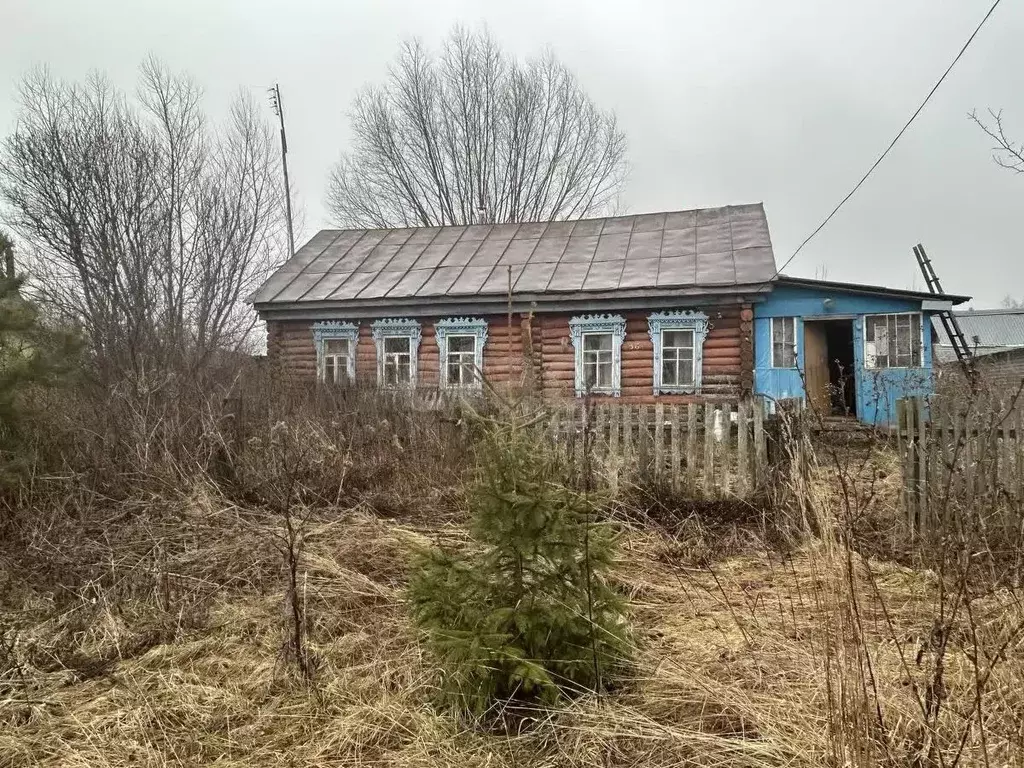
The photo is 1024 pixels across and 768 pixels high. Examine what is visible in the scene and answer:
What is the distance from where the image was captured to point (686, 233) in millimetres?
14766

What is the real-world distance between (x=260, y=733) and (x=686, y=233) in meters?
14.0

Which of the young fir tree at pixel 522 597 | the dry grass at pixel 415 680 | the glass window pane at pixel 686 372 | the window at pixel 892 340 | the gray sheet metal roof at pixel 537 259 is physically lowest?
the dry grass at pixel 415 680

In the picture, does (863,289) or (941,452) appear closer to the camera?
(941,452)

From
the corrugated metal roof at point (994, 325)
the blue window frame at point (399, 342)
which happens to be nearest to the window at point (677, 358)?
the blue window frame at point (399, 342)

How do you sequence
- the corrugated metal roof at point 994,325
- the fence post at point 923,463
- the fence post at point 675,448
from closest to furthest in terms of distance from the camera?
the fence post at point 923,463 < the fence post at point 675,448 < the corrugated metal roof at point 994,325

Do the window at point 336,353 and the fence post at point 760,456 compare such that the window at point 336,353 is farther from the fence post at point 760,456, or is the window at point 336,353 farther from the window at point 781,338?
the fence post at point 760,456

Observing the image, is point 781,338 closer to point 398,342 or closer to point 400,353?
point 400,353

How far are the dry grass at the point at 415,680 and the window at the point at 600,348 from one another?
29.5 ft

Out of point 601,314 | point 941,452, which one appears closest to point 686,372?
point 601,314

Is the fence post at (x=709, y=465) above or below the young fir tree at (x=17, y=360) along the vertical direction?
below

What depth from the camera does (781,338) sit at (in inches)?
499

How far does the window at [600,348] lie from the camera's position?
1323 cm

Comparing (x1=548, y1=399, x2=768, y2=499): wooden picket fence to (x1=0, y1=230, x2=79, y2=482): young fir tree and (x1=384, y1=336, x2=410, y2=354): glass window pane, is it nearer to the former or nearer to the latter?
(x1=0, y1=230, x2=79, y2=482): young fir tree

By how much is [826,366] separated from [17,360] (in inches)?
527
